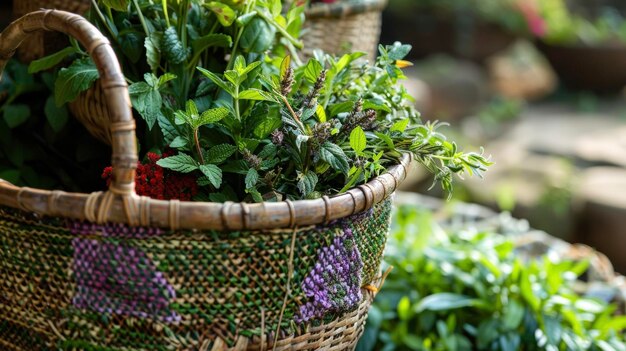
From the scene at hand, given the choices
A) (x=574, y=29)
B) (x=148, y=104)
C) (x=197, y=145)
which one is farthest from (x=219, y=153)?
(x=574, y=29)

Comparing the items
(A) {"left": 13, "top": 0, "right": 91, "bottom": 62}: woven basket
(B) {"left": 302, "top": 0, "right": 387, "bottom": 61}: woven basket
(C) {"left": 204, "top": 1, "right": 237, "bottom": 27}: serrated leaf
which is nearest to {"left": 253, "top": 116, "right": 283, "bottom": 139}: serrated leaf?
(C) {"left": 204, "top": 1, "right": 237, "bottom": 27}: serrated leaf

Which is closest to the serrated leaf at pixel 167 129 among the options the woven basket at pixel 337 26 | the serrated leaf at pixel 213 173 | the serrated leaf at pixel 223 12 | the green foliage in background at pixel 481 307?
the serrated leaf at pixel 213 173

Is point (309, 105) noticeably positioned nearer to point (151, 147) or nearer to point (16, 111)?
point (151, 147)

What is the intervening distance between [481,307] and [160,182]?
1.10m

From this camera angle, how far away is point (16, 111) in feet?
4.65

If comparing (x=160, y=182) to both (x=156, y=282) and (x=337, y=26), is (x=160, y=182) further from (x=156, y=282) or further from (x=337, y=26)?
(x=337, y=26)

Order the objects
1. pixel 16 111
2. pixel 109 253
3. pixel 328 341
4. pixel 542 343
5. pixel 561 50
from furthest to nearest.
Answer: pixel 561 50, pixel 542 343, pixel 16 111, pixel 328 341, pixel 109 253

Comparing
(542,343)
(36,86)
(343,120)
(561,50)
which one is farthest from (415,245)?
(561,50)

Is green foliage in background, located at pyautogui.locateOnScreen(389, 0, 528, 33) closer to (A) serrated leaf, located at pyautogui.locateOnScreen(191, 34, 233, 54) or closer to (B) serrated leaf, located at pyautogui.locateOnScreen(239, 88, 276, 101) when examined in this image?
(A) serrated leaf, located at pyautogui.locateOnScreen(191, 34, 233, 54)

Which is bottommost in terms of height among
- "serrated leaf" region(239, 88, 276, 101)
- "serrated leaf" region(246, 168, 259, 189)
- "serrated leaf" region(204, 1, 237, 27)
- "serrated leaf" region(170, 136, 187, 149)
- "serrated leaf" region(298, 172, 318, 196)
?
"serrated leaf" region(298, 172, 318, 196)

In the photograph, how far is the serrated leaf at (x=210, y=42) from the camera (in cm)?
118

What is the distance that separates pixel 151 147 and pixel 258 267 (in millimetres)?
345

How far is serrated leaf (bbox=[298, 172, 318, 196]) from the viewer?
106 cm

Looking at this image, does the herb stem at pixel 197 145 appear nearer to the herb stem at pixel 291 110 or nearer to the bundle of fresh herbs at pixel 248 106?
Result: the bundle of fresh herbs at pixel 248 106
